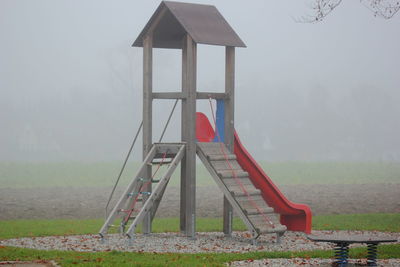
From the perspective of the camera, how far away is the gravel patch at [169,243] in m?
12.4

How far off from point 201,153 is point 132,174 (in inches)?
1249

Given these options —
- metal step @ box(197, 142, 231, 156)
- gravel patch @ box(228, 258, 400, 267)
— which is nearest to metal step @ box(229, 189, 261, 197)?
metal step @ box(197, 142, 231, 156)

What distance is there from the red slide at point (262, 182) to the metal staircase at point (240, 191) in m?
0.37

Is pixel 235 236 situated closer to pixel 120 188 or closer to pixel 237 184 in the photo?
pixel 237 184

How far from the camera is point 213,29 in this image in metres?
14.3

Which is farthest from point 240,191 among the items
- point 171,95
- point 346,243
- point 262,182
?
point 346,243

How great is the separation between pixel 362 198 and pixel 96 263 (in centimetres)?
1815

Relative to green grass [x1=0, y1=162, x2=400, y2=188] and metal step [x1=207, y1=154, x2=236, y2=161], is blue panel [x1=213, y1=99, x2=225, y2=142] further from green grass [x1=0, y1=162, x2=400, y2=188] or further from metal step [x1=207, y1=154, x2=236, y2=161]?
green grass [x1=0, y1=162, x2=400, y2=188]

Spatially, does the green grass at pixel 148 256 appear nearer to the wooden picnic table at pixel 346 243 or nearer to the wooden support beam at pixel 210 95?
the wooden picnic table at pixel 346 243

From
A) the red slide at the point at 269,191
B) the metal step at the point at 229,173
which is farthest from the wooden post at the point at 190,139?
the red slide at the point at 269,191

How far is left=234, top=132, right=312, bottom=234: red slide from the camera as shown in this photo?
1451cm

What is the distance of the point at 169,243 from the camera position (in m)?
13.2

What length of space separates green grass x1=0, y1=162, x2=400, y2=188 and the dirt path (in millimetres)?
7362

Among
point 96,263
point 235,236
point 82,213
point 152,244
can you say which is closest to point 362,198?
point 82,213
